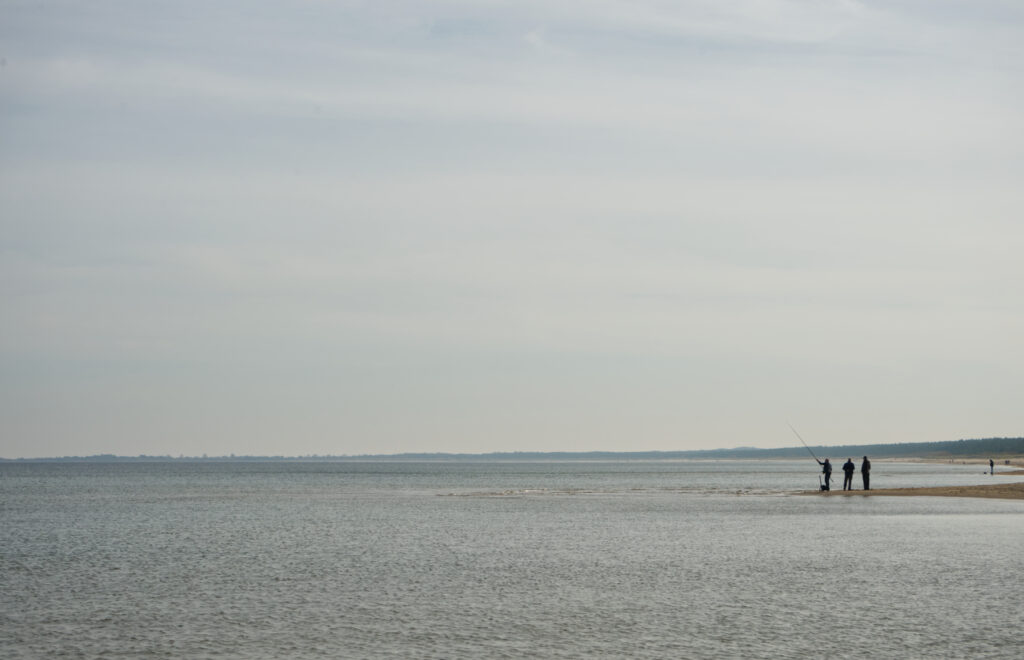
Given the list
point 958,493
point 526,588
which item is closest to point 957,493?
point 958,493

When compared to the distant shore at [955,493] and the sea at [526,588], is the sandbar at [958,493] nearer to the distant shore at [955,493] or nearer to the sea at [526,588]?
the distant shore at [955,493]

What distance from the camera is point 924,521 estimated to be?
4084cm

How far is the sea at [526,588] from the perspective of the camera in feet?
56.7

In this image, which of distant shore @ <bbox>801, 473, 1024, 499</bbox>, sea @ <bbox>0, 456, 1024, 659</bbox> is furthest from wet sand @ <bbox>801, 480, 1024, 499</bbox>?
sea @ <bbox>0, 456, 1024, 659</bbox>

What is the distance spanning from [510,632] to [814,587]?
26.5 ft

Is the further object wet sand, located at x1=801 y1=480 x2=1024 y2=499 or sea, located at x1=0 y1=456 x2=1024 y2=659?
wet sand, located at x1=801 y1=480 x2=1024 y2=499

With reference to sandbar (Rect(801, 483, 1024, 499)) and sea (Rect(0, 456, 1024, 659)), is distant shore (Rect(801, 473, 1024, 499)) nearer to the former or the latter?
sandbar (Rect(801, 483, 1024, 499))

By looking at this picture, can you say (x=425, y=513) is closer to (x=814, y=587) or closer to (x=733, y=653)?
(x=814, y=587)

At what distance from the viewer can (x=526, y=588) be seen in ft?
77.8

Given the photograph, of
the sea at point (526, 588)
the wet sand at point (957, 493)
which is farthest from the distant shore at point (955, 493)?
the sea at point (526, 588)

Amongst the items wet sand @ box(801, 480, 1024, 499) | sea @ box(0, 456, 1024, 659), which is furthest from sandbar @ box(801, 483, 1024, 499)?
sea @ box(0, 456, 1024, 659)

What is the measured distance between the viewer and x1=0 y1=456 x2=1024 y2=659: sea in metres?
17.3

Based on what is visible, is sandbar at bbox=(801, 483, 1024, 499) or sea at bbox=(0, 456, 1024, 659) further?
sandbar at bbox=(801, 483, 1024, 499)

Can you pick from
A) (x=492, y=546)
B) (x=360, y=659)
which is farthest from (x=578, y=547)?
(x=360, y=659)
